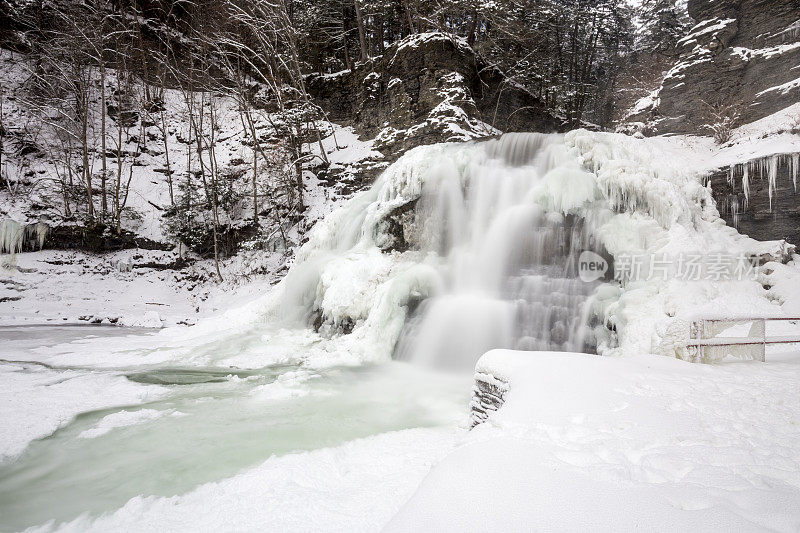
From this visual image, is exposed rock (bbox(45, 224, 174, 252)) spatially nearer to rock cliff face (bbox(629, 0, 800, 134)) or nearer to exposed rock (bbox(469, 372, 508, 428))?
exposed rock (bbox(469, 372, 508, 428))

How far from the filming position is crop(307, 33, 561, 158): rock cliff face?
45.9 feet

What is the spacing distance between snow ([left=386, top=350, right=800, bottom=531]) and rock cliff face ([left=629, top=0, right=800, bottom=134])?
525 inches

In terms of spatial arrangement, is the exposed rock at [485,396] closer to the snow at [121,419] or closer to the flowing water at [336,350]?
the flowing water at [336,350]

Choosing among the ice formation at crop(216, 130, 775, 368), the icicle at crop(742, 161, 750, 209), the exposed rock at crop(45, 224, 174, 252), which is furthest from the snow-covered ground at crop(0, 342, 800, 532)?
the exposed rock at crop(45, 224, 174, 252)

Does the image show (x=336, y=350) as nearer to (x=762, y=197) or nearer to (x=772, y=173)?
(x=762, y=197)

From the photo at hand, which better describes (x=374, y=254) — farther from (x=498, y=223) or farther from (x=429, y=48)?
(x=429, y=48)

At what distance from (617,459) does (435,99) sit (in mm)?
14526

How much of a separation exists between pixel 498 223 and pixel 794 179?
6764mm

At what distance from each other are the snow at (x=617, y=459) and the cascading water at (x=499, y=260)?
2989 millimetres

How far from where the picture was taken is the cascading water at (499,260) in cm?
664

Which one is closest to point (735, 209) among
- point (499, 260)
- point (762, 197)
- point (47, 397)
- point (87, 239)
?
point (762, 197)

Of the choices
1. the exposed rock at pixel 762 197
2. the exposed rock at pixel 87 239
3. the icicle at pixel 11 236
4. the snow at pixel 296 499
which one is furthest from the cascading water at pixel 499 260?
the icicle at pixel 11 236

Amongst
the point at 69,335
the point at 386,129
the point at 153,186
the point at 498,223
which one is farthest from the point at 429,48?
the point at 69,335

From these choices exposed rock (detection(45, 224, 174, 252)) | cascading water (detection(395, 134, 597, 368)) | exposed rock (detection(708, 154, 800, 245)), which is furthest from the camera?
exposed rock (detection(45, 224, 174, 252))
